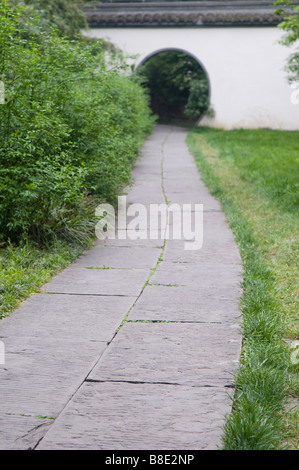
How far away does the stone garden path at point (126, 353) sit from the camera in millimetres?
2084

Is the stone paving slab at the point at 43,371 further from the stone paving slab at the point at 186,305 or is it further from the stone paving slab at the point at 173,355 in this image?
the stone paving slab at the point at 186,305

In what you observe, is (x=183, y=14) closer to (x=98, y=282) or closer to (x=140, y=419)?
(x=98, y=282)

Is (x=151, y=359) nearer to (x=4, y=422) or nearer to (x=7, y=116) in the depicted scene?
(x=4, y=422)

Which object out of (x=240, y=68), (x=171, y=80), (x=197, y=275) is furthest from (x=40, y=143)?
(x=171, y=80)

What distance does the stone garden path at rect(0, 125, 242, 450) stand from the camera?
82.0 inches

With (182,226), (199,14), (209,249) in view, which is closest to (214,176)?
(182,226)

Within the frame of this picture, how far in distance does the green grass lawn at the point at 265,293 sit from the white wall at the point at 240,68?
328 inches

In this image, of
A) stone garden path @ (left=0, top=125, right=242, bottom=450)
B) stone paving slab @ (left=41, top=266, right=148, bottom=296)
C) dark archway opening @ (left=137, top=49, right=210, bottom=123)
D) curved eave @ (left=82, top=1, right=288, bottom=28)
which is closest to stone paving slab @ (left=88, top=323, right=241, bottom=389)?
stone garden path @ (left=0, top=125, right=242, bottom=450)

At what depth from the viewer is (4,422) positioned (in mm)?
2133

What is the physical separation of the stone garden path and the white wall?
14028 mm

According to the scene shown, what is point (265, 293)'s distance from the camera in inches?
137

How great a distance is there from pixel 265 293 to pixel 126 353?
3.61 ft

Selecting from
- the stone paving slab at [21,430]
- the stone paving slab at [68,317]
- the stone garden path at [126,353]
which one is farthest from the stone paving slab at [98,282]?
the stone paving slab at [21,430]

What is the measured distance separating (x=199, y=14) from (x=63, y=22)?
7.36 metres
